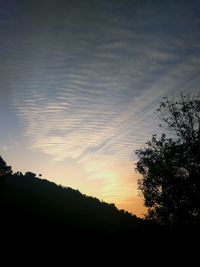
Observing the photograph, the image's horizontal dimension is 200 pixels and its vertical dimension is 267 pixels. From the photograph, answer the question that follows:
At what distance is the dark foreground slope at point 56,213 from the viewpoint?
27.1 metres

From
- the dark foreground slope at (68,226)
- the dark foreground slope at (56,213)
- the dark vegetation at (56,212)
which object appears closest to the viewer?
the dark foreground slope at (68,226)

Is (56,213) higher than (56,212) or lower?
lower

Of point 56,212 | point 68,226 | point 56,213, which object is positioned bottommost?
point 68,226

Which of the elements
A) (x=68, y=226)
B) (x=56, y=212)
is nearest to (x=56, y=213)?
(x=56, y=212)

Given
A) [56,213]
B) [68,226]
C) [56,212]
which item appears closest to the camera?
[68,226]

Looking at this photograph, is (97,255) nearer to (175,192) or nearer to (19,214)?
(19,214)

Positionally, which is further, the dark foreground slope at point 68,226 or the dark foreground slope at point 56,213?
the dark foreground slope at point 56,213

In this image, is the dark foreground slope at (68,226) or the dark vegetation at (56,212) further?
the dark vegetation at (56,212)

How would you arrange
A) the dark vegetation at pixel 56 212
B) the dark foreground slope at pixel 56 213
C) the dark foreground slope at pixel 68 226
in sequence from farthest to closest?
the dark vegetation at pixel 56 212 < the dark foreground slope at pixel 56 213 < the dark foreground slope at pixel 68 226

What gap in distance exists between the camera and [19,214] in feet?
93.1

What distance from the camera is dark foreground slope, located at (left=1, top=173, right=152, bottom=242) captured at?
2708 cm

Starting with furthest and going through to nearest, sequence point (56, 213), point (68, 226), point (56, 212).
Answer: point (56, 212) → point (56, 213) → point (68, 226)

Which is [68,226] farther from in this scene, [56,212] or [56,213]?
[56,212]

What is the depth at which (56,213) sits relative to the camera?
1241 inches
